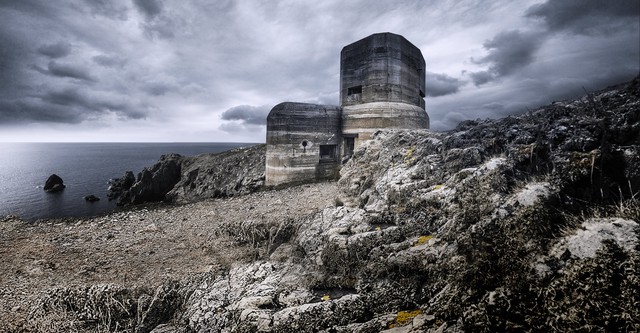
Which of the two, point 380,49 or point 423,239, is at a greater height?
point 380,49

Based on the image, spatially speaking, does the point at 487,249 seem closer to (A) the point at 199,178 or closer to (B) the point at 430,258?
(B) the point at 430,258

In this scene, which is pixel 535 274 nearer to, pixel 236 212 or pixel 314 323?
pixel 314 323

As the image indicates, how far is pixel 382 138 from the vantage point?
1085 centimetres

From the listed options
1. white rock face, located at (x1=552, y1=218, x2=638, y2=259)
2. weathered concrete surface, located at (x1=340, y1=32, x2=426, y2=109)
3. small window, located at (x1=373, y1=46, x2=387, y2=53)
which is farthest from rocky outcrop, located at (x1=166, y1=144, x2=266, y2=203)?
white rock face, located at (x1=552, y1=218, x2=638, y2=259)

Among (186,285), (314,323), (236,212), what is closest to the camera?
(314,323)

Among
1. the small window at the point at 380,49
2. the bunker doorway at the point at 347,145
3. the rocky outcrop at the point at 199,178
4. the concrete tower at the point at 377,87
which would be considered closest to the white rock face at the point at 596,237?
→ the concrete tower at the point at 377,87

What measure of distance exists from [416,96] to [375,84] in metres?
3.51

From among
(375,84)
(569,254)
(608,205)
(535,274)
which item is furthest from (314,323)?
(375,84)

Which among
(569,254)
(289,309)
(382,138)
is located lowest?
(289,309)

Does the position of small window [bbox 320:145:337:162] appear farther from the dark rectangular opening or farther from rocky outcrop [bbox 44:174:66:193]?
rocky outcrop [bbox 44:174:66:193]

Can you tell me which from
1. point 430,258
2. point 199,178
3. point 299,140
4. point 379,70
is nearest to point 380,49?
point 379,70

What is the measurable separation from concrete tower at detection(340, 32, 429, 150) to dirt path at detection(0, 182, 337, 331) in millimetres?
5091

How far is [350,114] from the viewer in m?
18.0

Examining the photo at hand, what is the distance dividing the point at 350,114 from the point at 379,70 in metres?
3.19
